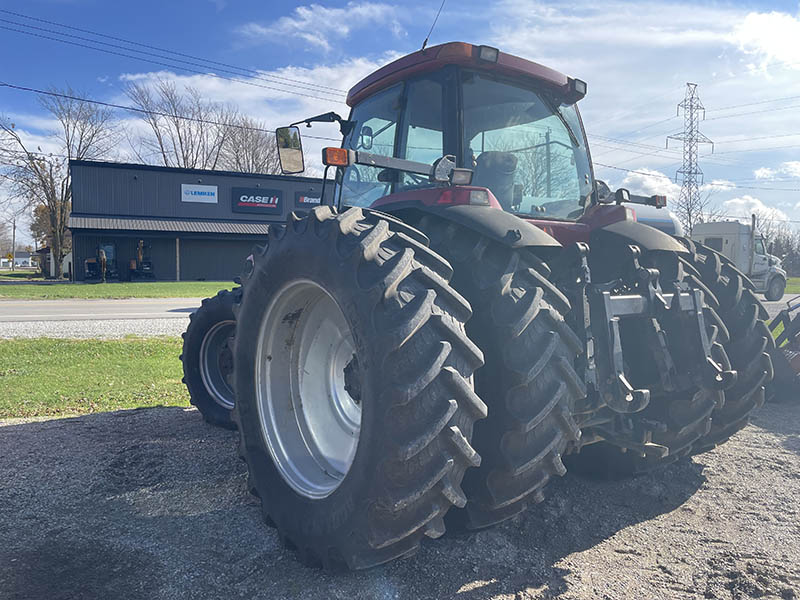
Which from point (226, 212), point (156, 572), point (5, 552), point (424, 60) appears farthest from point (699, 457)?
point (226, 212)

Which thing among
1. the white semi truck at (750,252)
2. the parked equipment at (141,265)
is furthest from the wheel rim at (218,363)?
the parked equipment at (141,265)

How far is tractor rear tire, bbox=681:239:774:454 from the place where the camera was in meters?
3.51

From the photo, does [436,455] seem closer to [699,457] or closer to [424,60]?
[424,60]

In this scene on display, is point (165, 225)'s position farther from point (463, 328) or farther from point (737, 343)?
point (463, 328)

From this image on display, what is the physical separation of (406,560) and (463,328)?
1229mm

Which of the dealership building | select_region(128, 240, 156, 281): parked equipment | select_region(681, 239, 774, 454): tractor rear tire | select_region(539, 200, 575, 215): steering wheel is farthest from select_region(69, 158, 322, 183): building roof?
select_region(681, 239, 774, 454): tractor rear tire

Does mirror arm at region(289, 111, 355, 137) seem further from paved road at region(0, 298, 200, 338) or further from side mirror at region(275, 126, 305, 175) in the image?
paved road at region(0, 298, 200, 338)

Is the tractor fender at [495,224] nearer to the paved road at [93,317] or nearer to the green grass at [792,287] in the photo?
the paved road at [93,317]

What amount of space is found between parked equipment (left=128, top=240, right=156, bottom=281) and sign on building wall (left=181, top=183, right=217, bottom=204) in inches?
147

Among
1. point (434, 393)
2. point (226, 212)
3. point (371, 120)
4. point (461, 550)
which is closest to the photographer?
point (434, 393)

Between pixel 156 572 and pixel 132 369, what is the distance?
219 inches

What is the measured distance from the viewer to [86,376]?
7.12 m

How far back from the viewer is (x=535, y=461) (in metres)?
2.32

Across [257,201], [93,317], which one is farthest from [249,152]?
[93,317]
